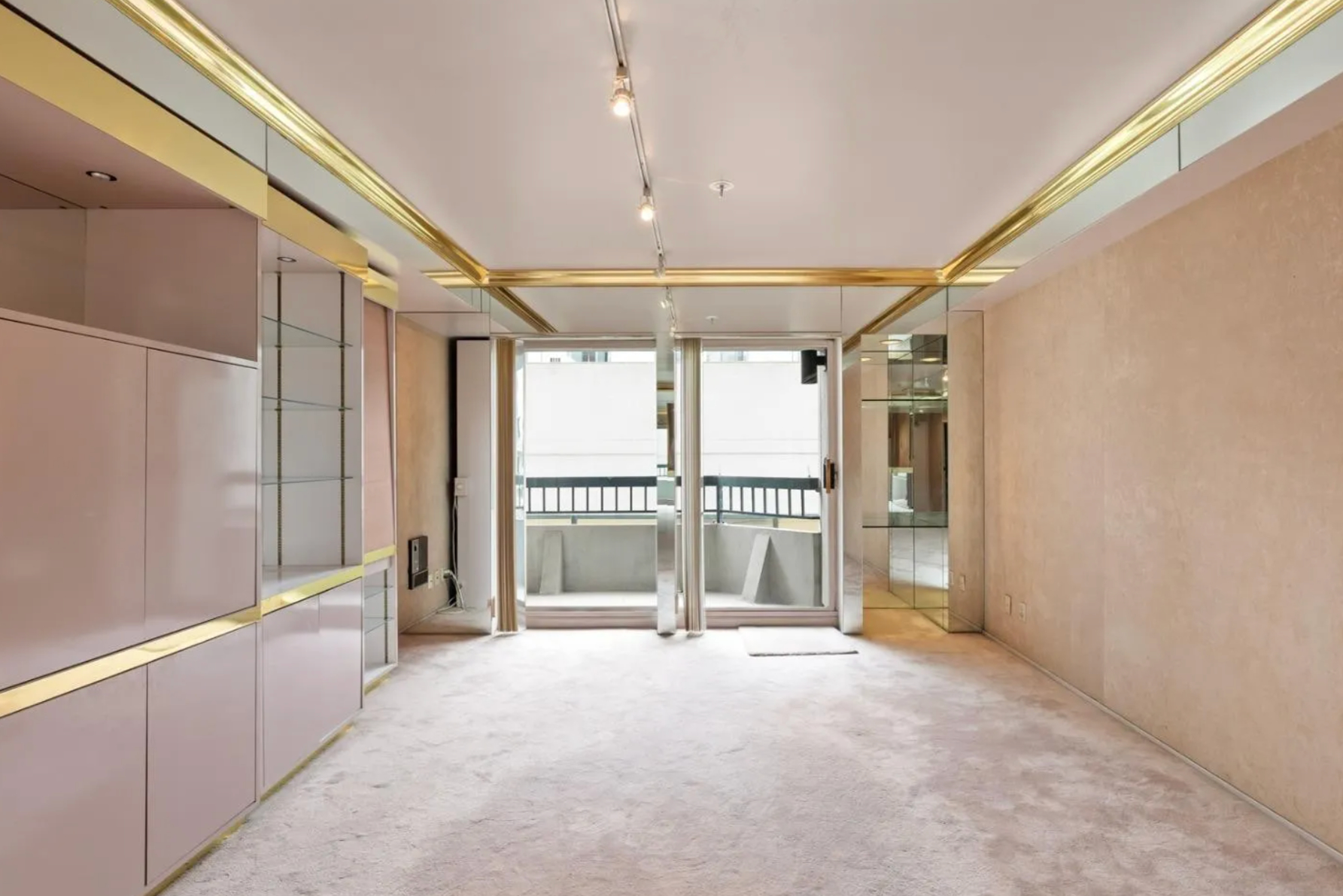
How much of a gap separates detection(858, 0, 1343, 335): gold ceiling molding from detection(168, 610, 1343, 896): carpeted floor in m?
2.49

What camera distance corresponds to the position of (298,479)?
3230mm

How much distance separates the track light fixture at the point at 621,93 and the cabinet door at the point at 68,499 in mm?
1601

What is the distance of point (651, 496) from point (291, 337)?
10.2 ft

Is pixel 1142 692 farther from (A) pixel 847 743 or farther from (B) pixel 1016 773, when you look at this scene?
(A) pixel 847 743

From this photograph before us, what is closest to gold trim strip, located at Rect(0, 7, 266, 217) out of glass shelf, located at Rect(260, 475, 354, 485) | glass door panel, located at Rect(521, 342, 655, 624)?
glass shelf, located at Rect(260, 475, 354, 485)

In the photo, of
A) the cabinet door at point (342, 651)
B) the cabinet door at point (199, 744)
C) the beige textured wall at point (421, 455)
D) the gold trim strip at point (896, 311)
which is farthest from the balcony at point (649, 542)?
the cabinet door at point (199, 744)

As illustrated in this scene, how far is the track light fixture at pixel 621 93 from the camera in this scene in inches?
82.5

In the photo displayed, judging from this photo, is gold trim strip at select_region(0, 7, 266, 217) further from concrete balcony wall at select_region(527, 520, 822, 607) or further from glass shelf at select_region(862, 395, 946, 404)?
glass shelf at select_region(862, 395, 946, 404)

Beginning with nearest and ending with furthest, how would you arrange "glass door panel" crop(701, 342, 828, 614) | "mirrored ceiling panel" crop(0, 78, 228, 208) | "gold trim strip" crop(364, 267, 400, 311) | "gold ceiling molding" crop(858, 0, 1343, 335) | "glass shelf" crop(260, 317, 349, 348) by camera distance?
1. "mirrored ceiling panel" crop(0, 78, 228, 208)
2. "gold ceiling molding" crop(858, 0, 1343, 335)
3. "glass shelf" crop(260, 317, 349, 348)
4. "gold trim strip" crop(364, 267, 400, 311)
5. "glass door panel" crop(701, 342, 828, 614)

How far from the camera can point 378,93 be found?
92.9 inches

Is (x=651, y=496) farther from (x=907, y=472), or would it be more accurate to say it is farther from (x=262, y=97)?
(x=262, y=97)

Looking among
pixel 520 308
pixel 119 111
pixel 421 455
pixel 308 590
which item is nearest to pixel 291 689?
pixel 308 590

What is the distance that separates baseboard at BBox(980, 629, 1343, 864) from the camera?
224cm

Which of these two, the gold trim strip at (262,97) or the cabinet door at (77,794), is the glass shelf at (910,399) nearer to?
the gold trim strip at (262,97)
